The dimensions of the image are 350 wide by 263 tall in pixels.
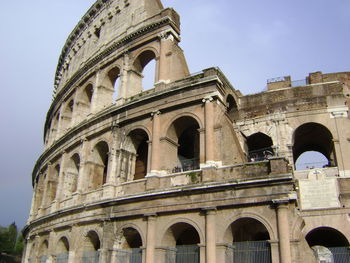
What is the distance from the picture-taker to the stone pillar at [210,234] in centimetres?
1128

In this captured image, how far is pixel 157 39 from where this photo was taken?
16750 mm

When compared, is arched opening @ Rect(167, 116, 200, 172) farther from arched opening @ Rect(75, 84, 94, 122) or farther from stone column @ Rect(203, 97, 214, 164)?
arched opening @ Rect(75, 84, 94, 122)

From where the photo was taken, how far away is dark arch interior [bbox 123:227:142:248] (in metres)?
13.7

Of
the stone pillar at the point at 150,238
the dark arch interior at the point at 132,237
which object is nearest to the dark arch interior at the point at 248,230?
the stone pillar at the point at 150,238

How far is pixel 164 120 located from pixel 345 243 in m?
8.17

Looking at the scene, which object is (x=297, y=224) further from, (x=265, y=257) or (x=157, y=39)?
(x=157, y=39)

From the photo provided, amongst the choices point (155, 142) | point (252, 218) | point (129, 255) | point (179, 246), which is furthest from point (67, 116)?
point (252, 218)

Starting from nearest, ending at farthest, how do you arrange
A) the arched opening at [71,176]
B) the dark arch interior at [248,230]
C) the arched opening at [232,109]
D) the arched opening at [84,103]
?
the dark arch interior at [248,230], the arched opening at [232,109], the arched opening at [71,176], the arched opening at [84,103]

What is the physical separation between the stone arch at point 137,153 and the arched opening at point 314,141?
6.41 meters

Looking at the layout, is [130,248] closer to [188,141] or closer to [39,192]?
[188,141]

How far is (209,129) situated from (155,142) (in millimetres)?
2319

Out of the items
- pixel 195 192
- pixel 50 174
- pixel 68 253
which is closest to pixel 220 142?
pixel 195 192

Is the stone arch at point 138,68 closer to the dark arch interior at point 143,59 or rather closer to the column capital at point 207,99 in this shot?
the dark arch interior at point 143,59

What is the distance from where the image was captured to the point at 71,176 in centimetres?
1861
